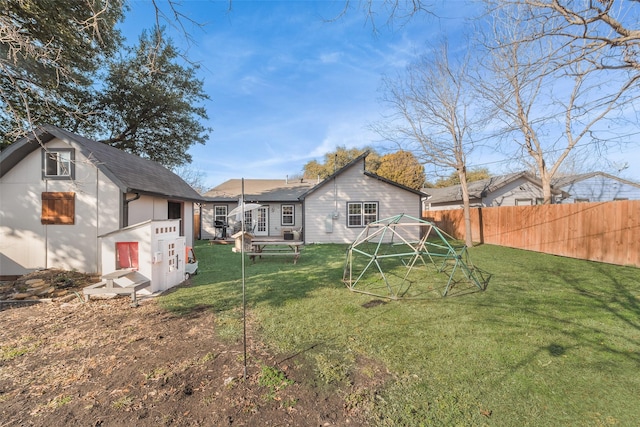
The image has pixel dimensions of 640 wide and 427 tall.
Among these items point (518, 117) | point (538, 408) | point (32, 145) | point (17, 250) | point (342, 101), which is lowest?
point (538, 408)

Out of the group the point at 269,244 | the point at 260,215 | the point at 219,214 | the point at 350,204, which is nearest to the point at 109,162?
the point at 269,244

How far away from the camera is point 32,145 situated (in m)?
8.42

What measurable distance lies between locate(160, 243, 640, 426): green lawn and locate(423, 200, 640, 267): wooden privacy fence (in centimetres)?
155

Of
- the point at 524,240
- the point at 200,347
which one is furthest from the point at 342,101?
the point at 200,347

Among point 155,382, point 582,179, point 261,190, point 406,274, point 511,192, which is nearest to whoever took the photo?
point 155,382

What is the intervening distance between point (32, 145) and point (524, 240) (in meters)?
19.3

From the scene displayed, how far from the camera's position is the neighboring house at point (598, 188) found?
2000 centimetres

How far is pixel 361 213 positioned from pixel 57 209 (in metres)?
13.4

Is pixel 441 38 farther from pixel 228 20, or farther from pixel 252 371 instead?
pixel 252 371

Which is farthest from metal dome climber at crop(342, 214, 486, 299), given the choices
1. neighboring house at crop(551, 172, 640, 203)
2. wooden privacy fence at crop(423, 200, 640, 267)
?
neighboring house at crop(551, 172, 640, 203)

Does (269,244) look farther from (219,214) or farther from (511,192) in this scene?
(511,192)

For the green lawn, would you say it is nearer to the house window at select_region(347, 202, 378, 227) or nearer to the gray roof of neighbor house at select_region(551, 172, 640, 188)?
the house window at select_region(347, 202, 378, 227)

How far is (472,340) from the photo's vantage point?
4.15m

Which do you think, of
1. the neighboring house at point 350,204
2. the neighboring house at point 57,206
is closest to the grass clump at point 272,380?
the neighboring house at point 57,206
